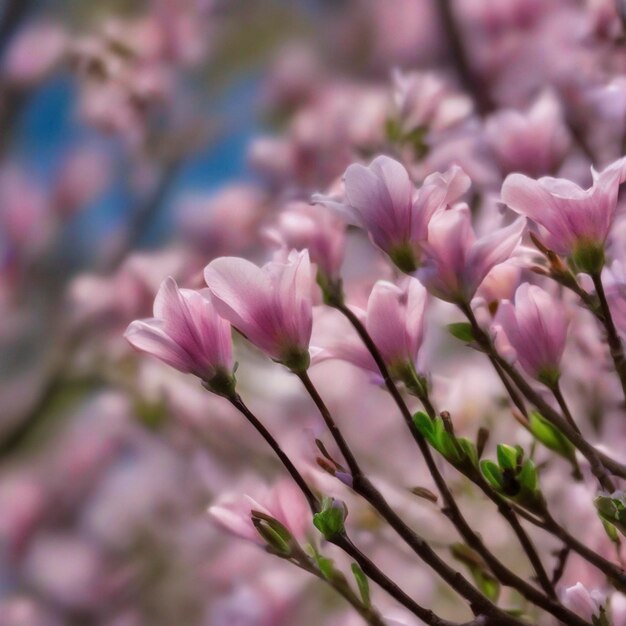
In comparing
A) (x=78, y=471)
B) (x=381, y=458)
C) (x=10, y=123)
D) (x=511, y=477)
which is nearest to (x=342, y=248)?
(x=511, y=477)

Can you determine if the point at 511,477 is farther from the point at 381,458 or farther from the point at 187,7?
Result: the point at 187,7

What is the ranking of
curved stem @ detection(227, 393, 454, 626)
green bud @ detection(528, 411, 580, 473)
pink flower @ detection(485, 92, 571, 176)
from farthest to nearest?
1. pink flower @ detection(485, 92, 571, 176)
2. green bud @ detection(528, 411, 580, 473)
3. curved stem @ detection(227, 393, 454, 626)

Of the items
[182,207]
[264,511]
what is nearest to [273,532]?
[264,511]

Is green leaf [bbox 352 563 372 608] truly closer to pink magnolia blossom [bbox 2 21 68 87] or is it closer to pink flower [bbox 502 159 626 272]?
pink flower [bbox 502 159 626 272]

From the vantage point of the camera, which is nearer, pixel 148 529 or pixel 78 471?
pixel 148 529

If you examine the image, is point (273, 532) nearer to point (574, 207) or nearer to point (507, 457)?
point (507, 457)

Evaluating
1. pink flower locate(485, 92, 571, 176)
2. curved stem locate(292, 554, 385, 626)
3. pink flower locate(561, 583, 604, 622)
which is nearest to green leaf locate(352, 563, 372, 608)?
curved stem locate(292, 554, 385, 626)

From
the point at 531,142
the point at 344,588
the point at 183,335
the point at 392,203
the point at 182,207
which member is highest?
the point at 182,207
